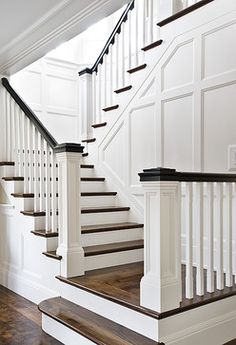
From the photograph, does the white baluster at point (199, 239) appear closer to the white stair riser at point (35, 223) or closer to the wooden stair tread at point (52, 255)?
the wooden stair tread at point (52, 255)

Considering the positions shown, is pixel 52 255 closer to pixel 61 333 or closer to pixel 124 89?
pixel 61 333

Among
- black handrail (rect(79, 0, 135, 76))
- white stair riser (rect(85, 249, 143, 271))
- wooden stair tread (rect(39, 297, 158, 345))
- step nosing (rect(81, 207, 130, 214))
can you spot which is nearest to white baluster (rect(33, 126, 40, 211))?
step nosing (rect(81, 207, 130, 214))

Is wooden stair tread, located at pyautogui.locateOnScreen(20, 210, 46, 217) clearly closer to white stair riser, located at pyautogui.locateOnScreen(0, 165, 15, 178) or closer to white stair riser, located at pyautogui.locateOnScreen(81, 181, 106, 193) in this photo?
white stair riser, located at pyautogui.locateOnScreen(0, 165, 15, 178)

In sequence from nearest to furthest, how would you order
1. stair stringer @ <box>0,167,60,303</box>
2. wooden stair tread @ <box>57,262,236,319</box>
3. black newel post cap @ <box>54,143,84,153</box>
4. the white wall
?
wooden stair tread @ <box>57,262,236,319</box> < black newel post cap @ <box>54,143,84,153</box> < stair stringer @ <box>0,167,60,303</box> < the white wall

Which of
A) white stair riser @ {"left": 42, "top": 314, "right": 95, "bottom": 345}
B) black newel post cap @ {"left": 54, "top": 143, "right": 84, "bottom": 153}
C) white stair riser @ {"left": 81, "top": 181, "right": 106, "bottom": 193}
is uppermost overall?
black newel post cap @ {"left": 54, "top": 143, "right": 84, "bottom": 153}

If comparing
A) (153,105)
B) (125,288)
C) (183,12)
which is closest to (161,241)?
(125,288)

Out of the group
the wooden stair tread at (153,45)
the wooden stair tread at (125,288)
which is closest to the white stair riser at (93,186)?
the wooden stair tread at (125,288)

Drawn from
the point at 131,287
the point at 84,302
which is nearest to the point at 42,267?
the point at 84,302

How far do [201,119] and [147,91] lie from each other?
816 mm

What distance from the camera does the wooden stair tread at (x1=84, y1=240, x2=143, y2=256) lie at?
2921 millimetres

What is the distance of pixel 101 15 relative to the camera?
259cm

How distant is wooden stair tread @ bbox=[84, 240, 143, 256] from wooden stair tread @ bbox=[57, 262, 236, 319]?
14 cm

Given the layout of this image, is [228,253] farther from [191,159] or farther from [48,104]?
[48,104]

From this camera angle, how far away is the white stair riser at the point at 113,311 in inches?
78.8
